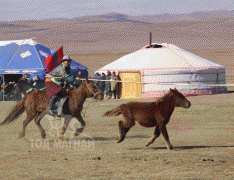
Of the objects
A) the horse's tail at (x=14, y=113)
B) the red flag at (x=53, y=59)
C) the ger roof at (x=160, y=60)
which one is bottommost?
the horse's tail at (x=14, y=113)

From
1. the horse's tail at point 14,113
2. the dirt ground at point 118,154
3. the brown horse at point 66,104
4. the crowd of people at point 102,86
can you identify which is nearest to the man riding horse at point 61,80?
the brown horse at point 66,104

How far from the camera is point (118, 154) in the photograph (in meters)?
8.03

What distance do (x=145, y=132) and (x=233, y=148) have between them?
2710mm

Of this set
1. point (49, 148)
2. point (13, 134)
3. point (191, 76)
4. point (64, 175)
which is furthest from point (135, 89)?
point (64, 175)

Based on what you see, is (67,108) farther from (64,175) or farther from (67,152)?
(64,175)

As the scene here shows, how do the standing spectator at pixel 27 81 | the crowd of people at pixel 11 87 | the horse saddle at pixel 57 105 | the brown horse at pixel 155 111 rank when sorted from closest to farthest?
1. the brown horse at pixel 155 111
2. the horse saddle at pixel 57 105
3. the standing spectator at pixel 27 81
4. the crowd of people at pixel 11 87

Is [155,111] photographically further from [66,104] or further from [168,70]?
[168,70]

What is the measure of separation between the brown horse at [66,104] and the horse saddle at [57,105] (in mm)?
87

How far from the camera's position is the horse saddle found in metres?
9.20

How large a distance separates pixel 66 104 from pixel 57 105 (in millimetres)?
191

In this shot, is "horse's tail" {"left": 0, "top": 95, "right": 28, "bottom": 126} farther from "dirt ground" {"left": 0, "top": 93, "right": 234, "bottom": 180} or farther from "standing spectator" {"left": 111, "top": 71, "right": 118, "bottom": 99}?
"standing spectator" {"left": 111, "top": 71, "right": 118, "bottom": 99}

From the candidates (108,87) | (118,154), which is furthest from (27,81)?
(118,154)

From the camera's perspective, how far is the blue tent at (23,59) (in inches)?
886

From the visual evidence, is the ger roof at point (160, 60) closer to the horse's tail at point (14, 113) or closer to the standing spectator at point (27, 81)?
the standing spectator at point (27, 81)
